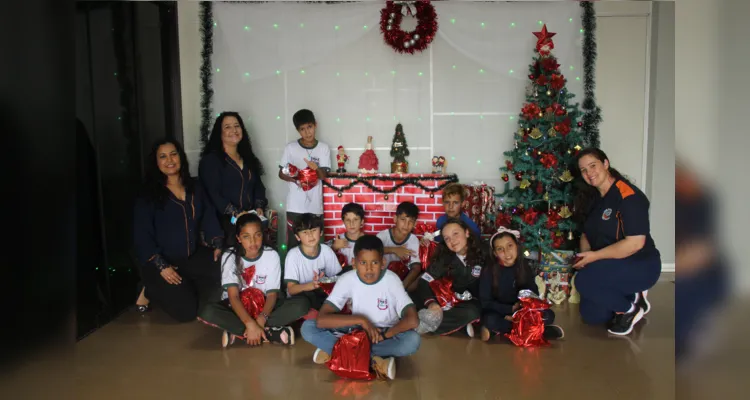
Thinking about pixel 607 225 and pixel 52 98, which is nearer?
pixel 52 98

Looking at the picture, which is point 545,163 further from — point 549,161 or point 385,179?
point 385,179

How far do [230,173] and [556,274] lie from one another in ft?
9.49

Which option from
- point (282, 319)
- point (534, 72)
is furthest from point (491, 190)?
point (282, 319)

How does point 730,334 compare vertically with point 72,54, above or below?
below

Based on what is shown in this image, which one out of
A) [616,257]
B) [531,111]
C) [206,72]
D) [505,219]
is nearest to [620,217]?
[616,257]

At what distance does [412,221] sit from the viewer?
4.43 metres

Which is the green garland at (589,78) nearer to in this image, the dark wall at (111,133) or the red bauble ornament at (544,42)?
the red bauble ornament at (544,42)

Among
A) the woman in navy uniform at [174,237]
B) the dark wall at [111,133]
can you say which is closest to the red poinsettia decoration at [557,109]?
the woman in navy uniform at [174,237]

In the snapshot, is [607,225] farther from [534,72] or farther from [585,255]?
[534,72]

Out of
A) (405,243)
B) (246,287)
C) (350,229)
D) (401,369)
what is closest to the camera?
(401,369)

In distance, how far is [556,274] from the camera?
466cm

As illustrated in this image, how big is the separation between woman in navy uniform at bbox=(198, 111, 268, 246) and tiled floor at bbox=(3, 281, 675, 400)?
1.19 m

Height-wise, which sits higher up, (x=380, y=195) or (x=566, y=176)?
(x=566, y=176)

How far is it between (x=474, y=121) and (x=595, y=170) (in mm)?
1743
